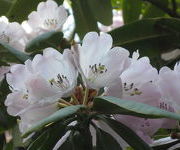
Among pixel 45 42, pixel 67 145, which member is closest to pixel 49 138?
pixel 67 145

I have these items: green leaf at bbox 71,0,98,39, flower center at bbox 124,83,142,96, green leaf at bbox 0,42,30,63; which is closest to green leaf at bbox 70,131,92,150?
→ flower center at bbox 124,83,142,96

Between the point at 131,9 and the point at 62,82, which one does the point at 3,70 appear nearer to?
the point at 62,82

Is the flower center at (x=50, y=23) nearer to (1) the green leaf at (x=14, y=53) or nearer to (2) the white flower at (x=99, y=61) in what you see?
(1) the green leaf at (x=14, y=53)

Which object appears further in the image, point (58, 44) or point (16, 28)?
point (16, 28)

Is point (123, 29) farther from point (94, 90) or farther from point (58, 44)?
point (94, 90)

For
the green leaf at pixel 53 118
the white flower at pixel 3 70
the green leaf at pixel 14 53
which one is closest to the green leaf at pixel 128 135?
the green leaf at pixel 53 118

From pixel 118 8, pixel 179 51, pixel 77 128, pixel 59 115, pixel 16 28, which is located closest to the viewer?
pixel 59 115

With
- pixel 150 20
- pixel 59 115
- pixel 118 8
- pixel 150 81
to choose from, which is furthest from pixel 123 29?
pixel 118 8

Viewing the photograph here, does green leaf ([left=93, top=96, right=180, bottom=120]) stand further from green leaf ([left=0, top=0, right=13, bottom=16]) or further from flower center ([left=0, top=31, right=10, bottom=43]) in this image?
green leaf ([left=0, top=0, right=13, bottom=16])
